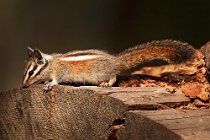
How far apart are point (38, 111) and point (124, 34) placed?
7.43ft

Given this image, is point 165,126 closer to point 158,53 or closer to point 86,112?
point 86,112

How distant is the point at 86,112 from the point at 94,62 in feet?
2.06

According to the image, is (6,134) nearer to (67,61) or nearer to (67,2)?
(67,61)

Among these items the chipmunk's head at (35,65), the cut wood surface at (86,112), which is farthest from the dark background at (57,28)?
the cut wood surface at (86,112)

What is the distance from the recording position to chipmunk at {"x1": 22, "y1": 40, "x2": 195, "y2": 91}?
1991mm

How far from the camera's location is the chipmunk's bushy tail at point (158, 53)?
1.95 m

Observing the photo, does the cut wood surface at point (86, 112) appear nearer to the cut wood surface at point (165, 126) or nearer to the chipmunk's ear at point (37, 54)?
the cut wood surface at point (165, 126)

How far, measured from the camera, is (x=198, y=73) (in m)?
2.04

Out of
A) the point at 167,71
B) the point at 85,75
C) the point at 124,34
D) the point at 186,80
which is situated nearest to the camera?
the point at 186,80

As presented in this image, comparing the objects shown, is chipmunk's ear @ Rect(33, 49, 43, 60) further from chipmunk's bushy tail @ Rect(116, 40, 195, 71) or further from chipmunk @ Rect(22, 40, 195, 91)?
chipmunk's bushy tail @ Rect(116, 40, 195, 71)

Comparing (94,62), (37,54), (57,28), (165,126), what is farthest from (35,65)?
(57,28)

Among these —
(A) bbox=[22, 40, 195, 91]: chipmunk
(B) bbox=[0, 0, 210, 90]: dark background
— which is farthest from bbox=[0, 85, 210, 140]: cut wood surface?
(B) bbox=[0, 0, 210, 90]: dark background

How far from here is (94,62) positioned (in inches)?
83.0

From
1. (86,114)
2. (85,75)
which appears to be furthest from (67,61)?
(86,114)
